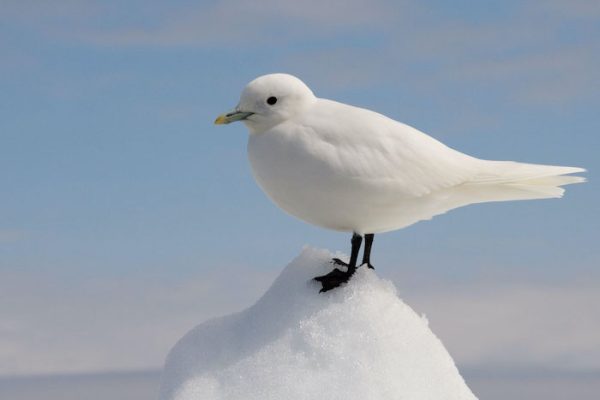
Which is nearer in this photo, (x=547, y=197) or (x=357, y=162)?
(x=357, y=162)

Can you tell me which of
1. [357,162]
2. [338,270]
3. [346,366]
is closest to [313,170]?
[357,162]

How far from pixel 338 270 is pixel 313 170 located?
712 millimetres

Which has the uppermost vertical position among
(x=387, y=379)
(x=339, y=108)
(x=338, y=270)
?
(x=339, y=108)

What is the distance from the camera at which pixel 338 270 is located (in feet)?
19.6

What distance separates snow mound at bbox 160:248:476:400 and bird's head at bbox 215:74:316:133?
3.28ft

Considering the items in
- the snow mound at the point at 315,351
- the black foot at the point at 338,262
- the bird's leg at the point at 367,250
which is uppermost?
the bird's leg at the point at 367,250

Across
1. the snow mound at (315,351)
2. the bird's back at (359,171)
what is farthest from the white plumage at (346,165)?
the snow mound at (315,351)

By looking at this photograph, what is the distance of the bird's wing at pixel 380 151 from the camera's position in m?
5.74

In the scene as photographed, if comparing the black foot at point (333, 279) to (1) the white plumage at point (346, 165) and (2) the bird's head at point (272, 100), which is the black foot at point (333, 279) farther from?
(2) the bird's head at point (272, 100)

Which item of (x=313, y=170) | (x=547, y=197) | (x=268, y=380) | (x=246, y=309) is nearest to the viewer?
(x=268, y=380)

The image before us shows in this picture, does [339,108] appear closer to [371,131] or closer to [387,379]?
[371,131]

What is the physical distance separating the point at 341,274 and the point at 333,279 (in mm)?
76

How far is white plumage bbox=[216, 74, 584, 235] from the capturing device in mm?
5715

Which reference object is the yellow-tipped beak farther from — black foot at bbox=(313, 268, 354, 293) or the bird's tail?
the bird's tail
